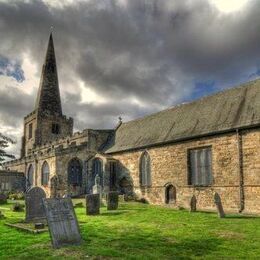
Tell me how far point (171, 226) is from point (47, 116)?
40802mm

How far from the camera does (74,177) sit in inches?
1294

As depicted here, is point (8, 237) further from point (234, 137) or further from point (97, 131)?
point (97, 131)

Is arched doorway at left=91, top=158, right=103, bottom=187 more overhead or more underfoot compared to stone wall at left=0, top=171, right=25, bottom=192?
more overhead

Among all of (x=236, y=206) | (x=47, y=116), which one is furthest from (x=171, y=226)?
(x=47, y=116)

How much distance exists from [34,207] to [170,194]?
12.7 meters

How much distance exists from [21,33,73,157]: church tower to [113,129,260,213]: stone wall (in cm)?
2697

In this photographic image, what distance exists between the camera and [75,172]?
33.0m

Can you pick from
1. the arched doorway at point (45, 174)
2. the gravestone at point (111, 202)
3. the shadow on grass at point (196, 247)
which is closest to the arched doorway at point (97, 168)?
the arched doorway at point (45, 174)

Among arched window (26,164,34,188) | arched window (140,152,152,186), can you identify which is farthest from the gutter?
arched window (26,164,34,188)

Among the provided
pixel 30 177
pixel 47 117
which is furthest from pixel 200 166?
pixel 47 117

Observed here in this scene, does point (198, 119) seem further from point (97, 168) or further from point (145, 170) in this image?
point (97, 168)

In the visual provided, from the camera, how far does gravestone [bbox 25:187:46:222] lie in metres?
14.2

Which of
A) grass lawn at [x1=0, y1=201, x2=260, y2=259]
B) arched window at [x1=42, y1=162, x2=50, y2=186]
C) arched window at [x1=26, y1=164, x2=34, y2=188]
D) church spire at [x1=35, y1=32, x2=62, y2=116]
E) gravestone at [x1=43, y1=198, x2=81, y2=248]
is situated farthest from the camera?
church spire at [x1=35, y1=32, x2=62, y2=116]

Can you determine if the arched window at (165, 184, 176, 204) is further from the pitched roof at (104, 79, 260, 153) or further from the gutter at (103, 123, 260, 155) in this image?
the pitched roof at (104, 79, 260, 153)
